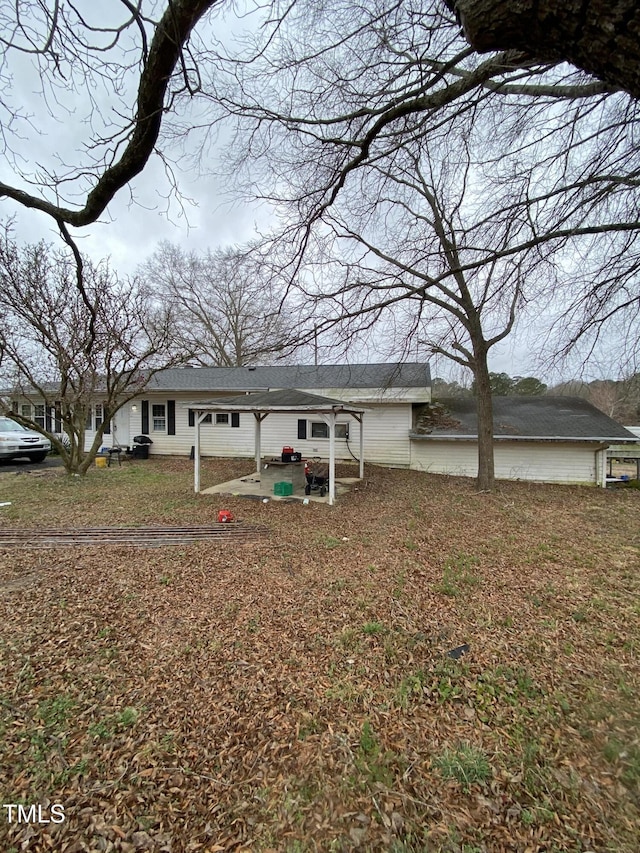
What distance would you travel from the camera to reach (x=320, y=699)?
254cm

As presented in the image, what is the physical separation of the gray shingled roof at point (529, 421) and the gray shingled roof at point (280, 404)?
16.0 feet

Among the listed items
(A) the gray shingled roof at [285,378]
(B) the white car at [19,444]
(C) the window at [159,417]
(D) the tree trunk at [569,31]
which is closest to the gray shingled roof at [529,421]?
(A) the gray shingled roof at [285,378]

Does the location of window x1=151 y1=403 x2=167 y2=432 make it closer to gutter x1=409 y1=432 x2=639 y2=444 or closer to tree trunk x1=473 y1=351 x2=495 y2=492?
gutter x1=409 y1=432 x2=639 y2=444

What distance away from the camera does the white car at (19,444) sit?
44.5 ft

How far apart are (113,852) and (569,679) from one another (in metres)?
2.94

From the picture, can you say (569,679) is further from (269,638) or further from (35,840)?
(35,840)

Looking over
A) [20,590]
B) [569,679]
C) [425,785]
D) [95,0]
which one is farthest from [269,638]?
[95,0]

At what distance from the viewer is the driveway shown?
1274 cm

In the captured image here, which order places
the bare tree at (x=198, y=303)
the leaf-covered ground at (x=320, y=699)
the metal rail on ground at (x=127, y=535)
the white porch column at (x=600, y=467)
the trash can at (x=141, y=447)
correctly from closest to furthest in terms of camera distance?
the leaf-covered ground at (x=320, y=699) → the metal rail on ground at (x=127, y=535) → the white porch column at (x=600, y=467) → the trash can at (x=141, y=447) → the bare tree at (x=198, y=303)

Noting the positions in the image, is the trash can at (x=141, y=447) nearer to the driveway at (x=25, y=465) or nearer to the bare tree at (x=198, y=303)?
the driveway at (x=25, y=465)

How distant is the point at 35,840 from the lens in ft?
5.36

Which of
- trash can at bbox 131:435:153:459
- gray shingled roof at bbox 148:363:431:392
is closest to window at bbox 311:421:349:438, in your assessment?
gray shingled roof at bbox 148:363:431:392

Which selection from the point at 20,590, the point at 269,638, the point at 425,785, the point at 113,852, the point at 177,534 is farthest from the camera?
the point at 177,534

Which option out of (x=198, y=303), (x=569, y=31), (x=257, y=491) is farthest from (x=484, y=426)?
(x=198, y=303)
